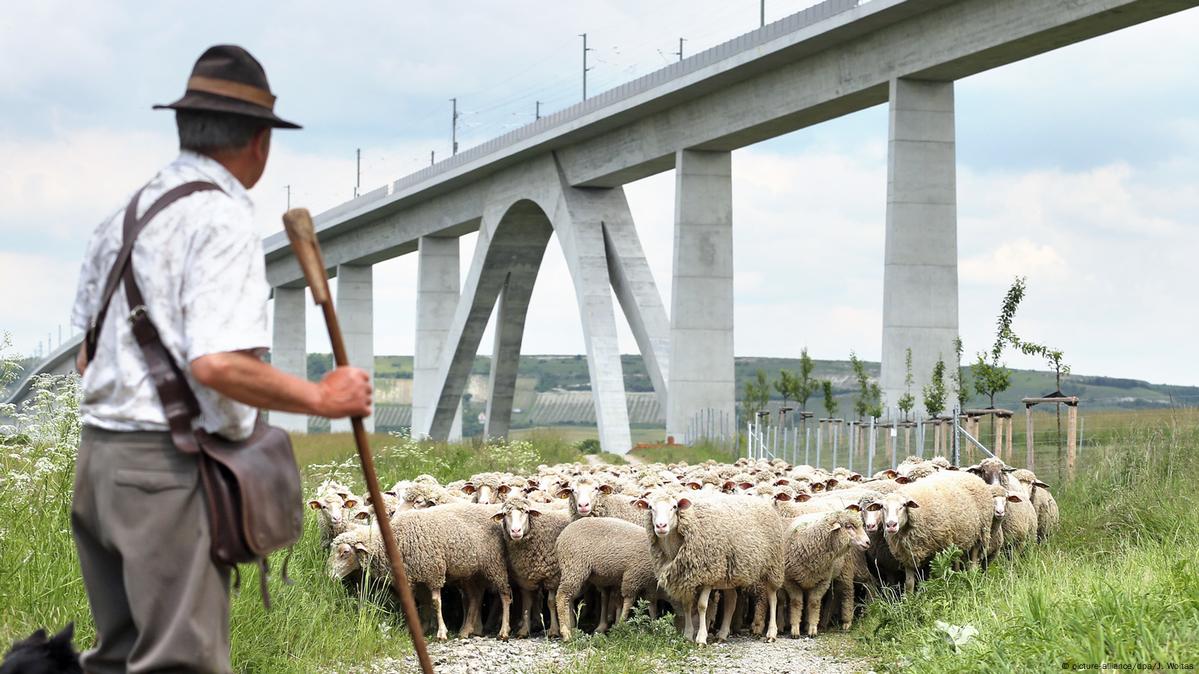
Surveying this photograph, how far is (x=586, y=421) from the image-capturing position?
12206 cm

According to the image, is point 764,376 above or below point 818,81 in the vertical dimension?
below

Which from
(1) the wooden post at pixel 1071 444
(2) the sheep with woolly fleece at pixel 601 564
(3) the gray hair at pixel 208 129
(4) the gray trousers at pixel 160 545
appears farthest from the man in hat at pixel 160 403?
(1) the wooden post at pixel 1071 444

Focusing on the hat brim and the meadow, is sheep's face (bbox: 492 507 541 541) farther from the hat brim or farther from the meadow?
the hat brim

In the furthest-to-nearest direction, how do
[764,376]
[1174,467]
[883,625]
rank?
[764,376], [1174,467], [883,625]

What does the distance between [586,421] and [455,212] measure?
7834 cm

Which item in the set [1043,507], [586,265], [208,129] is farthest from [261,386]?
[586,265]

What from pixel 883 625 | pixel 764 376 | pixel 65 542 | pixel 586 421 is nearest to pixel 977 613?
pixel 883 625

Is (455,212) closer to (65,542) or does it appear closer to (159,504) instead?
(65,542)

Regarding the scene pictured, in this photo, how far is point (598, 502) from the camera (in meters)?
11.9

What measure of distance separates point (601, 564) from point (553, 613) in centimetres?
74

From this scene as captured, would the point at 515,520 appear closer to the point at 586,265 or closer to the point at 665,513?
the point at 665,513

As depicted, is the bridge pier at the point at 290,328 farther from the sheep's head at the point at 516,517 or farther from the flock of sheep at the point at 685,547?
the sheep's head at the point at 516,517

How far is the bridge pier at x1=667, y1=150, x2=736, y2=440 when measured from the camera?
106 ft

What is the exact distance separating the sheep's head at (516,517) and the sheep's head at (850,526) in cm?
228
